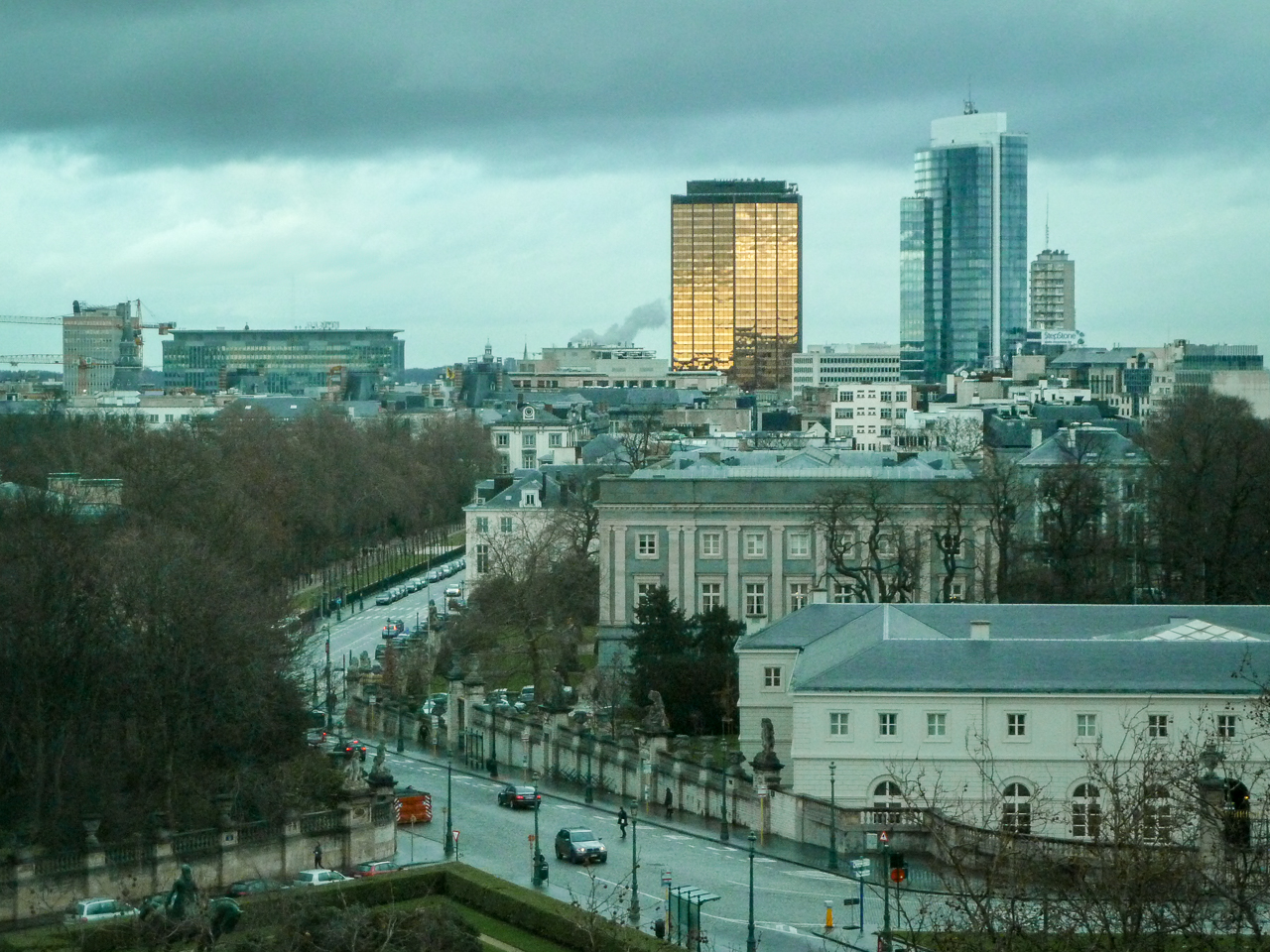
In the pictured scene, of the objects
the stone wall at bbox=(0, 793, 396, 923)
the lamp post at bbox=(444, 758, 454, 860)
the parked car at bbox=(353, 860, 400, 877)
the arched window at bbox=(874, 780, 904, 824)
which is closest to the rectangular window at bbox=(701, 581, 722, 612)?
the lamp post at bbox=(444, 758, 454, 860)

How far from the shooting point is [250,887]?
50.7m

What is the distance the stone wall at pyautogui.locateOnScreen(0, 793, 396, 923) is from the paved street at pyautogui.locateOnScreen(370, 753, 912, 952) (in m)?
1.32

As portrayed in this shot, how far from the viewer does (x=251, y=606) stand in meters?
67.6

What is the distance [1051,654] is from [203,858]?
838 inches

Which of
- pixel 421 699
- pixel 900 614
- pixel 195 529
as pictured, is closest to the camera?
pixel 900 614

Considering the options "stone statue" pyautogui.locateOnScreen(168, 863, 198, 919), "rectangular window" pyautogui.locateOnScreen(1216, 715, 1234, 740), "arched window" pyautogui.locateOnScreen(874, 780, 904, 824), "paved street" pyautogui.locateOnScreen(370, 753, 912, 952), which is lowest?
"paved street" pyautogui.locateOnScreen(370, 753, 912, 952)

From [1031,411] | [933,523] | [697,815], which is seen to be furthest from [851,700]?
[1031,411]

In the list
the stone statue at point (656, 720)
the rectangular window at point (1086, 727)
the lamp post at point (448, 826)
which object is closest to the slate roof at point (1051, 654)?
the rectangular window at point (1086, 727)

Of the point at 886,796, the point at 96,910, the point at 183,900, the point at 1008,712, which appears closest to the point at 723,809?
the point at 886,796

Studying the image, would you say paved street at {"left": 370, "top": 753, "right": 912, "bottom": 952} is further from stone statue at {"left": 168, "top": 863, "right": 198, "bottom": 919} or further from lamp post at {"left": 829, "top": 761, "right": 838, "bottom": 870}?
stone statue at {"left": 168, "top": 863, "right": 198, "bottom": 919}

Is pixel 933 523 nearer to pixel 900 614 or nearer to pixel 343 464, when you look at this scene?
pixel 900 614

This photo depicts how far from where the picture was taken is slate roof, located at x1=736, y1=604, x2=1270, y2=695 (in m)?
59.8

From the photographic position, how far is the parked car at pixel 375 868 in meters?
52.6

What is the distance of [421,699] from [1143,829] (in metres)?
49.6
